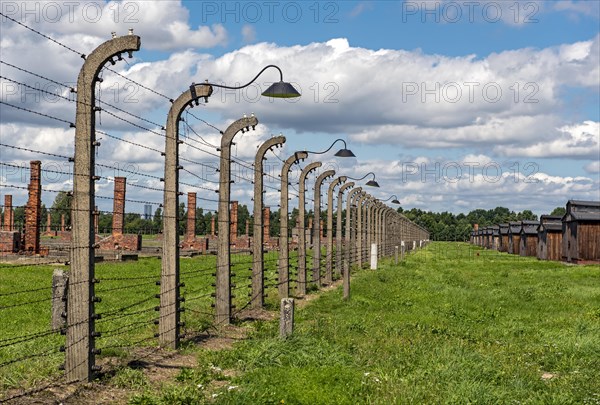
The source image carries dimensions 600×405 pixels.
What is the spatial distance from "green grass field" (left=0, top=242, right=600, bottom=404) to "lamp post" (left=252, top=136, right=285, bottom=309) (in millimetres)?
1177

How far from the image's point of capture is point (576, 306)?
69.5ft

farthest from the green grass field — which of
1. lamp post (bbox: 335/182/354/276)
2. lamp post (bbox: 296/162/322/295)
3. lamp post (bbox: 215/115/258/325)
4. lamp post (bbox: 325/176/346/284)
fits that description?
lamp post (bbox: 335/182/354/276)

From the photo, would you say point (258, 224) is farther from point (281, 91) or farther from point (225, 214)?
point (281, 91)

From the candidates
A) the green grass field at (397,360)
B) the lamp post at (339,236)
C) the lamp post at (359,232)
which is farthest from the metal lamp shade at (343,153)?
the lamp post at (359,232)

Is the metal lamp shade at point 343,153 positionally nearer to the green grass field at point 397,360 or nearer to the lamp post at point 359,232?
the green grass field at point 397,360

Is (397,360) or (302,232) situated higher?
(302,232)

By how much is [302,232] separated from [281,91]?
9863 millimetres

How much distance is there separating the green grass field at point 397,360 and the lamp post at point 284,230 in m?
1.11

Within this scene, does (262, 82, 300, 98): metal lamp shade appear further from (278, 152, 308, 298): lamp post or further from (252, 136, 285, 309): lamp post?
(278, 152, 308, 298): lamp post

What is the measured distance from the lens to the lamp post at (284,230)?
2023cm

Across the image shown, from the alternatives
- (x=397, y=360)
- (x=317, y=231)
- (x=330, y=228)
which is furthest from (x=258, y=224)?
(x=330, y=228)

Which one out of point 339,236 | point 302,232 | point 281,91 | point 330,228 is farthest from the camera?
point 339,236

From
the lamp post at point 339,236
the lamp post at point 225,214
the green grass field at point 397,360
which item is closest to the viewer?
the green grass field at point 397,360

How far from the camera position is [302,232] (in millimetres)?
22734
